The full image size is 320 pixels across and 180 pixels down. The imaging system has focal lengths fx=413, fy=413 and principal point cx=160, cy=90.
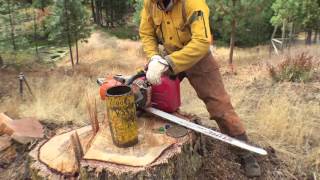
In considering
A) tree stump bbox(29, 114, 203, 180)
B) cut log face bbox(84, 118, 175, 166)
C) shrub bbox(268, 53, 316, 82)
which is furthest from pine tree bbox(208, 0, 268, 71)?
cut log face bbox(84, 118, 175, 166)

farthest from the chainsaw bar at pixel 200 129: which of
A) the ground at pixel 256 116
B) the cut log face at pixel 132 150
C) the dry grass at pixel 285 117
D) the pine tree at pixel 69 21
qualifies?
the pine tree at pixel 69 21

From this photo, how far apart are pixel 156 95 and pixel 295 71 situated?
422cm

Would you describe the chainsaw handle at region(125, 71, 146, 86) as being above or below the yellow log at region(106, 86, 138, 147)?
above

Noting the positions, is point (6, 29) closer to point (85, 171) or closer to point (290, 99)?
point (290, 99)

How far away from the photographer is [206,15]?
3209 mm

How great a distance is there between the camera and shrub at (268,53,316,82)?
6.86 m

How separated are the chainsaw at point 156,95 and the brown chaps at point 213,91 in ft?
0.64

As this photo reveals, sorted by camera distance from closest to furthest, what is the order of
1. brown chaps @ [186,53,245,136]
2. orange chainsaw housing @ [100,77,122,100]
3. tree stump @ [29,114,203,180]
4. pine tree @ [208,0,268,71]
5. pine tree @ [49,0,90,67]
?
1. tree stump @ [29,114,203,180]
2. orange chainsaw housing @ [100,77,122,100]
3. brown chaps @ [186,53,245,136]
4. pine tree @ [208,0,268,71]
5. pine tree @ [49,0,90,67]

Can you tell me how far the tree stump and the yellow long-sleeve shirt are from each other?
558 mm

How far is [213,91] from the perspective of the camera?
349 cm

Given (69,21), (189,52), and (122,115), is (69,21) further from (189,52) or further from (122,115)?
(122,115)

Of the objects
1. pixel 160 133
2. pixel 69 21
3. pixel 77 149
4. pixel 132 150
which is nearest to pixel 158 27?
pixel 160 133

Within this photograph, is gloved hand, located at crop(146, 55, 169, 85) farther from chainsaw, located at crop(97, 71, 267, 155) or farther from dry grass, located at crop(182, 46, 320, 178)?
dry grass, located at crop(182, 46, 320, 178)

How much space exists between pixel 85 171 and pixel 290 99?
384 centimetres
